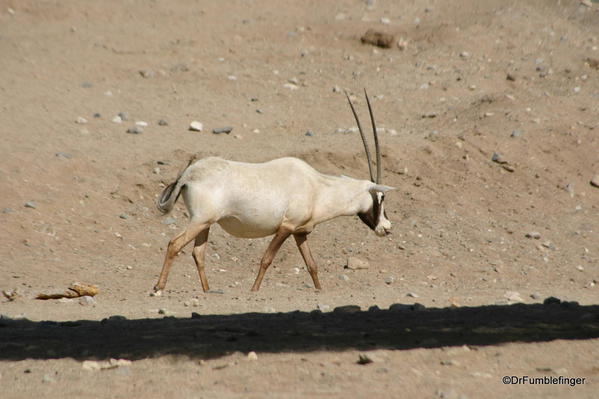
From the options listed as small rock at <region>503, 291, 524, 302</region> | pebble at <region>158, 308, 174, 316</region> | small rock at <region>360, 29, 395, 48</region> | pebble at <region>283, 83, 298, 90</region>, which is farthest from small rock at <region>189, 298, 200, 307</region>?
small rock at <region>360, 29, 395, 48</region>

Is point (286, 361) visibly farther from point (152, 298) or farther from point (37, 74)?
point (37, 74)

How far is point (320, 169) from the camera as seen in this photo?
14.0 m

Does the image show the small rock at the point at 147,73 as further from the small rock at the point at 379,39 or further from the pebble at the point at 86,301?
the pebble at the point at 86,301

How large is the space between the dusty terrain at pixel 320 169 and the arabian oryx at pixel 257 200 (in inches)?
21.3

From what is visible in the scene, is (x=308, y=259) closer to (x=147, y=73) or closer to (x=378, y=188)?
(x=378, y=188)

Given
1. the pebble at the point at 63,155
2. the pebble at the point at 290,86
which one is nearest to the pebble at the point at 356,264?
the pebble at the point at 63,155

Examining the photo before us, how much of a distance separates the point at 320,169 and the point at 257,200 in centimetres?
438

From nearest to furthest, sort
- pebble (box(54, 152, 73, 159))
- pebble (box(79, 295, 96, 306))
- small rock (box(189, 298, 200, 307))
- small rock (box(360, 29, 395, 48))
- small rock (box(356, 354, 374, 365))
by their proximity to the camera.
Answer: small rock (box(356, 354, 374, 365)), small rock (box(189, 298, 200, 307)), pebble (box(79, 295, 96, 306)), pebble (box(54, 152, 73, 159)), small rock (box(360, 29, 395, 48))

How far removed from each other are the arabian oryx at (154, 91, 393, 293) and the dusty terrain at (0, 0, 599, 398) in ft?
1.78

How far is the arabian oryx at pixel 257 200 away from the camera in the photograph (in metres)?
9.52

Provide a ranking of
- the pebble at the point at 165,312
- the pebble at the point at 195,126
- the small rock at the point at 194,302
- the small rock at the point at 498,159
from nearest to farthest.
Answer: the pebble at the point at 165,312, the small rock at the point at 194,302, the small rock at the point at 498,159, the pebble at the point at 195,126

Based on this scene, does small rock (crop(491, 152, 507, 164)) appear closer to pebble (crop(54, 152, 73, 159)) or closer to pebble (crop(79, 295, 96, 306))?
pebble (crop(54, 152, 73, 159))

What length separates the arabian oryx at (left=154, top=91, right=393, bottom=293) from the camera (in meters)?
9.52

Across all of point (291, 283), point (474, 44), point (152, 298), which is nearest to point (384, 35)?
point (474, 44)
